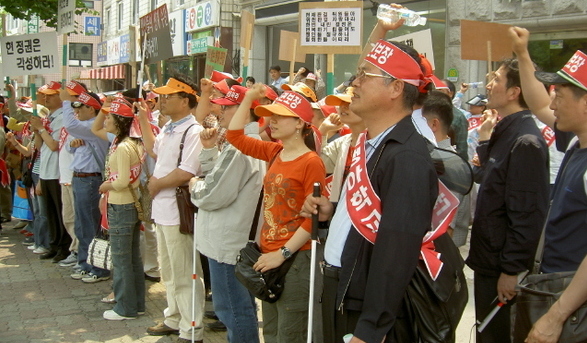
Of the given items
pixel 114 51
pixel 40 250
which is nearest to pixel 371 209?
pixel 40 250

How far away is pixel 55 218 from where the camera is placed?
856 centimetres

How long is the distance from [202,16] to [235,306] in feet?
61.7

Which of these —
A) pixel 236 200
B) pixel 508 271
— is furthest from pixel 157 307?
pixel 508 271

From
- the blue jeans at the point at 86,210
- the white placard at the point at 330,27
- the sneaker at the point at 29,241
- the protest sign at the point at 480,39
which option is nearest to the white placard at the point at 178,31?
the sneaker at the point at 29,241

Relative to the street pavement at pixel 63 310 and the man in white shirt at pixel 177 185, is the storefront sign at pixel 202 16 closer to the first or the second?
the street pavement at pixel 63 310

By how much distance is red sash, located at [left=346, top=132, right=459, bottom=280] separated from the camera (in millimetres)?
A: 2627

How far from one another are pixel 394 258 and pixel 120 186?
3724 millimetres

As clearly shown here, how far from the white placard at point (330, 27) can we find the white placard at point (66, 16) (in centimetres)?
453

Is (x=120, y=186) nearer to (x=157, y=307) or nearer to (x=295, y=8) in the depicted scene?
(x=157, y=307)

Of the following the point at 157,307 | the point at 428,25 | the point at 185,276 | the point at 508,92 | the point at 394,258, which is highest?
the point at 428,25

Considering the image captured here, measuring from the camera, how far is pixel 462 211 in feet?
14.5

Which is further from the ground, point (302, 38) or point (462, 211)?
point (302, 38)

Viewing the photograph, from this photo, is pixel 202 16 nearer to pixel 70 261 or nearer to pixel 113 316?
pixel 70 261

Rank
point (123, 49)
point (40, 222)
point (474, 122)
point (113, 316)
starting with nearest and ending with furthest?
1. point (113, 316)
2. point (40, 222)
3. point (474, 122)
4. point (123, 49)
